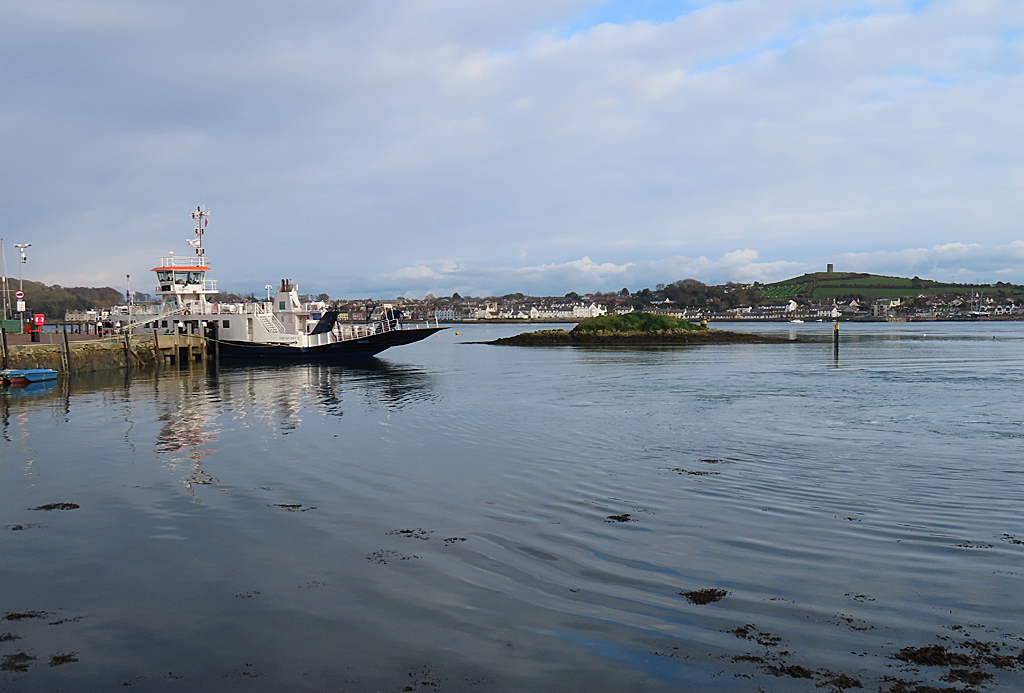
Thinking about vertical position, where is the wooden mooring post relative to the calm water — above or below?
above

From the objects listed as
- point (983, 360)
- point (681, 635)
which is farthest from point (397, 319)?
point (681, 635)

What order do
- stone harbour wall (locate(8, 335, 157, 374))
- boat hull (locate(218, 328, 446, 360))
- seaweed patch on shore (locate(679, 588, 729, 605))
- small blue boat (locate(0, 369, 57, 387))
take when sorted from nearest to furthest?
seaweed patch on shore (locate(679, 588, 729, 605))
small blue boat (locate(0, 369, 57, 387))
stone harbour wall (locate(8, 335, 157, 374))
boat hull (locate(218, 328, 446, 360))

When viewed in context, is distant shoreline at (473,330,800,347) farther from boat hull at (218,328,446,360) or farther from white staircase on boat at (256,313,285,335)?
white staircase on boat at (256,313,285,335)

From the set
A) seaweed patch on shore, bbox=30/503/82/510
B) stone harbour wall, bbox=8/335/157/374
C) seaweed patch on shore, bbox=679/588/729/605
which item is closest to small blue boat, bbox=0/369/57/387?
stone harbour wall, bbox=8/335/157/374

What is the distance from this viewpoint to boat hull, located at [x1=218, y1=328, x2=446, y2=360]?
53.0m

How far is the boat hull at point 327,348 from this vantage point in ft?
174

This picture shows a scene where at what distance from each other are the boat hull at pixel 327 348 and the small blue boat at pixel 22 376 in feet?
61.9

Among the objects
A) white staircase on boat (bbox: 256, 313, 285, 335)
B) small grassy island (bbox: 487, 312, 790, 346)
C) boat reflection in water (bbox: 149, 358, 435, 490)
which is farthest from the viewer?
small grassy island (bbox: 487, 312, 790, 346)

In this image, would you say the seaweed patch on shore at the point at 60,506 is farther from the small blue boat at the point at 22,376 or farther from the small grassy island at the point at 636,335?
the small grassy island at the point at 636,335

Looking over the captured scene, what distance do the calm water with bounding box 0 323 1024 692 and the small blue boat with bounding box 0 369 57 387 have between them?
1510 cm

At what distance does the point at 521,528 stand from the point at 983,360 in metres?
51.6

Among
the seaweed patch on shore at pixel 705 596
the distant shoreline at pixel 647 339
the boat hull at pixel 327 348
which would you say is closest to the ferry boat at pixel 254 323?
the boat hull at pixel 327 348

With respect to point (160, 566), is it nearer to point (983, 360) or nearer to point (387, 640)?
point (387, 640)

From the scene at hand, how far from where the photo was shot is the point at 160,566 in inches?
332
